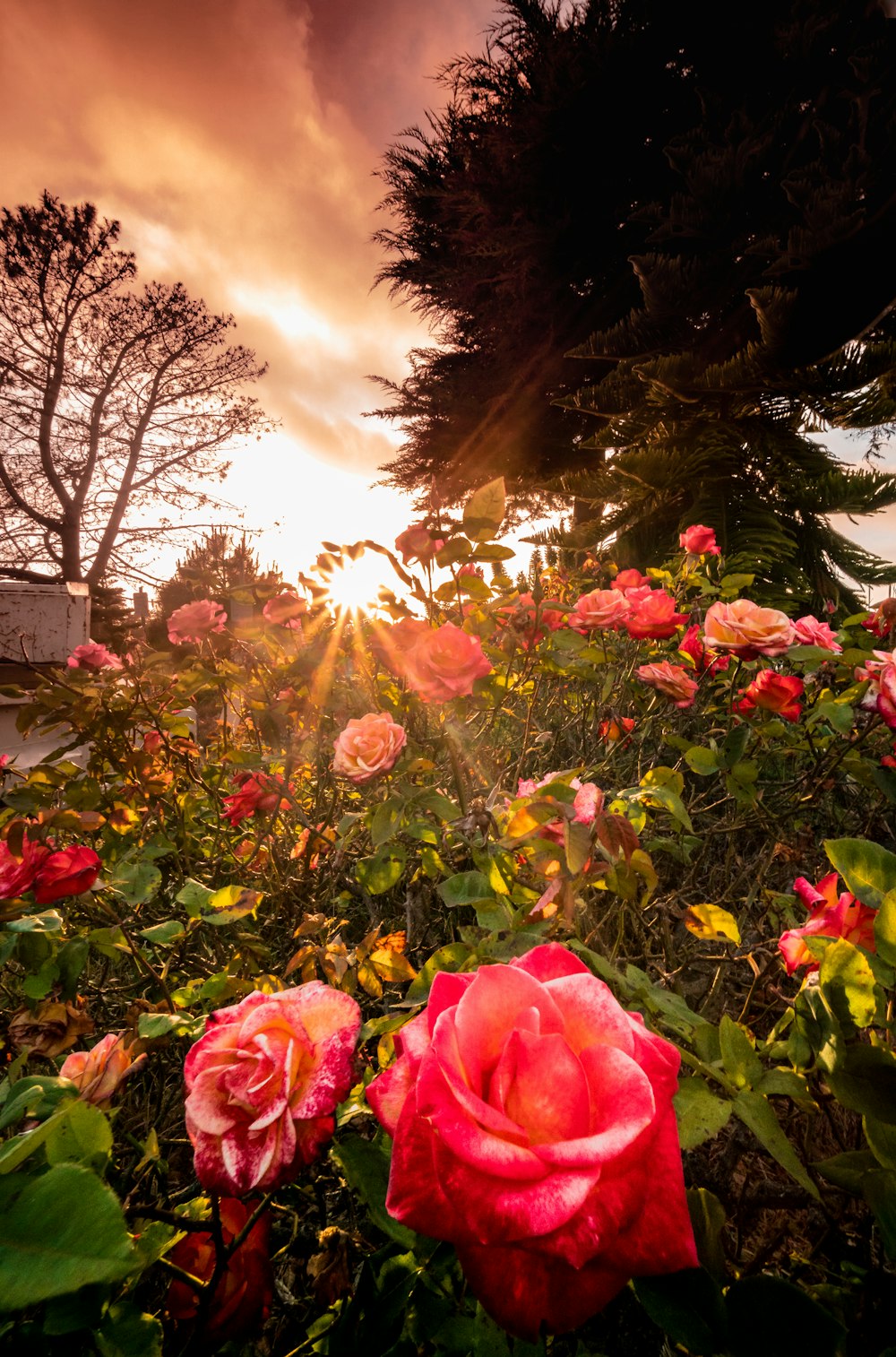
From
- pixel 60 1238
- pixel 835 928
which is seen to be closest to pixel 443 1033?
pixel 60 1238

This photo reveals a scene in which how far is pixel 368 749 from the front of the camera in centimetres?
77

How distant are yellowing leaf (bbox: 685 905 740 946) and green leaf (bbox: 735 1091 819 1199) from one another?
20 cm

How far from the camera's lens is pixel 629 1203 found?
26cm

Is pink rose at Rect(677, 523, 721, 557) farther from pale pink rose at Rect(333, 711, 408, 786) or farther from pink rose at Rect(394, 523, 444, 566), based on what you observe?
pale pink rose at Rect(333, 711, 408, 786)

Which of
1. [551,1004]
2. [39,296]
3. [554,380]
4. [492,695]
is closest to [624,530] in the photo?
[554,380]

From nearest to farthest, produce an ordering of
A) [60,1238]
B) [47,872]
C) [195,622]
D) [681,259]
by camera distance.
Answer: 1. [60,1238]
2. [47,872]
3. [195,622]
4. [681,259]

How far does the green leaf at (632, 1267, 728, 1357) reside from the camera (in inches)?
11.1

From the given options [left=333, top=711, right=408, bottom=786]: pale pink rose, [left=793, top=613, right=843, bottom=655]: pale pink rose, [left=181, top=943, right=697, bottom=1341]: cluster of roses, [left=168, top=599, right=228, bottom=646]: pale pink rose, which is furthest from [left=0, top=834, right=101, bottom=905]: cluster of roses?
[left=793, top=613, right=843, bottom=655]: pale pink rose

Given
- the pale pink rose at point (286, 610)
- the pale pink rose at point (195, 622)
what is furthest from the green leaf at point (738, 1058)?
the pale pink rose at point (195, 622)

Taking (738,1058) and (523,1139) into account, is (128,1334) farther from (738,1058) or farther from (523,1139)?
(738,1058)

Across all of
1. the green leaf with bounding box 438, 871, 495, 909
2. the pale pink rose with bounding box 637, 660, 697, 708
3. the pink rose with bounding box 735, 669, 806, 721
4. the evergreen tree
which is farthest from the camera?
the evergreen tree

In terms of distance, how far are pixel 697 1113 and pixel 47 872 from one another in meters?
0.77

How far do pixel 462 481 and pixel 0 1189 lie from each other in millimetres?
6388

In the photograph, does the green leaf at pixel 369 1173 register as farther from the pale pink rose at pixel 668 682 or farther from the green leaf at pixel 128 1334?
the pale pink rose at pixel 668 682
